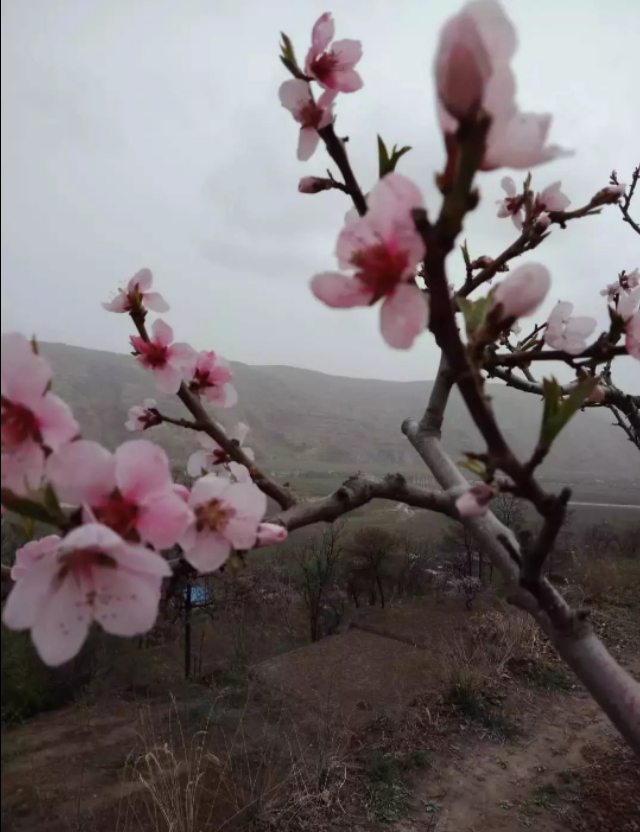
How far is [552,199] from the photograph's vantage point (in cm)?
64

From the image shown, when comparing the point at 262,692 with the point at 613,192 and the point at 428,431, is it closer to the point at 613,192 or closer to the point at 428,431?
the point at 428,431

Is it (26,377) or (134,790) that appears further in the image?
(134,790)

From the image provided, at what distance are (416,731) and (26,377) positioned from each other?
2.69 metres

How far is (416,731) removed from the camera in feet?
8.14

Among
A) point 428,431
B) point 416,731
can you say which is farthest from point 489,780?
point 428,431

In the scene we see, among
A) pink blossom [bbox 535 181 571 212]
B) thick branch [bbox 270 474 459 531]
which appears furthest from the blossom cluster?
pink blossom [bbox 535 181 571 212]

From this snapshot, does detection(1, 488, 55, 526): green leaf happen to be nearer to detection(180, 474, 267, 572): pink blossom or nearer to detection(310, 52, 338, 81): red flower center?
detection(180, 474, 267, 572): pink blossom

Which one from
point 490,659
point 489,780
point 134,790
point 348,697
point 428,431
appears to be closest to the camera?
point 428,431

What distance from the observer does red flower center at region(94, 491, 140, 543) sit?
32cm

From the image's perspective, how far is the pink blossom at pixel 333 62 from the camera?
0.52m

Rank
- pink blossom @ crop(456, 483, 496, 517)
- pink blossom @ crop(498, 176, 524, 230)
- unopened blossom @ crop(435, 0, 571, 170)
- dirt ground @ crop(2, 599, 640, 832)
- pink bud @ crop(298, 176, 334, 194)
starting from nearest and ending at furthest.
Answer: unopened blossom @ crop(435, 0, 571, 170) → pink blossom @ crop(456, 483, 496, 517) → pink bud @ crop(298, 176, 334, 194) → pink blossom @ crop(498, 176, 524, 230) → dirt ground @ crop(2, 599, 640, 832)

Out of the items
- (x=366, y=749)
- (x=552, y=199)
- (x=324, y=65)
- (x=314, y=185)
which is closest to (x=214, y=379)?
(x=314, y=185)

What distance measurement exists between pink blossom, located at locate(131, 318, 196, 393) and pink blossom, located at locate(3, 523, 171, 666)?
31cm

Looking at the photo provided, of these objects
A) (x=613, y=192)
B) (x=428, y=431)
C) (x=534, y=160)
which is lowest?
(x=428, y=431)
